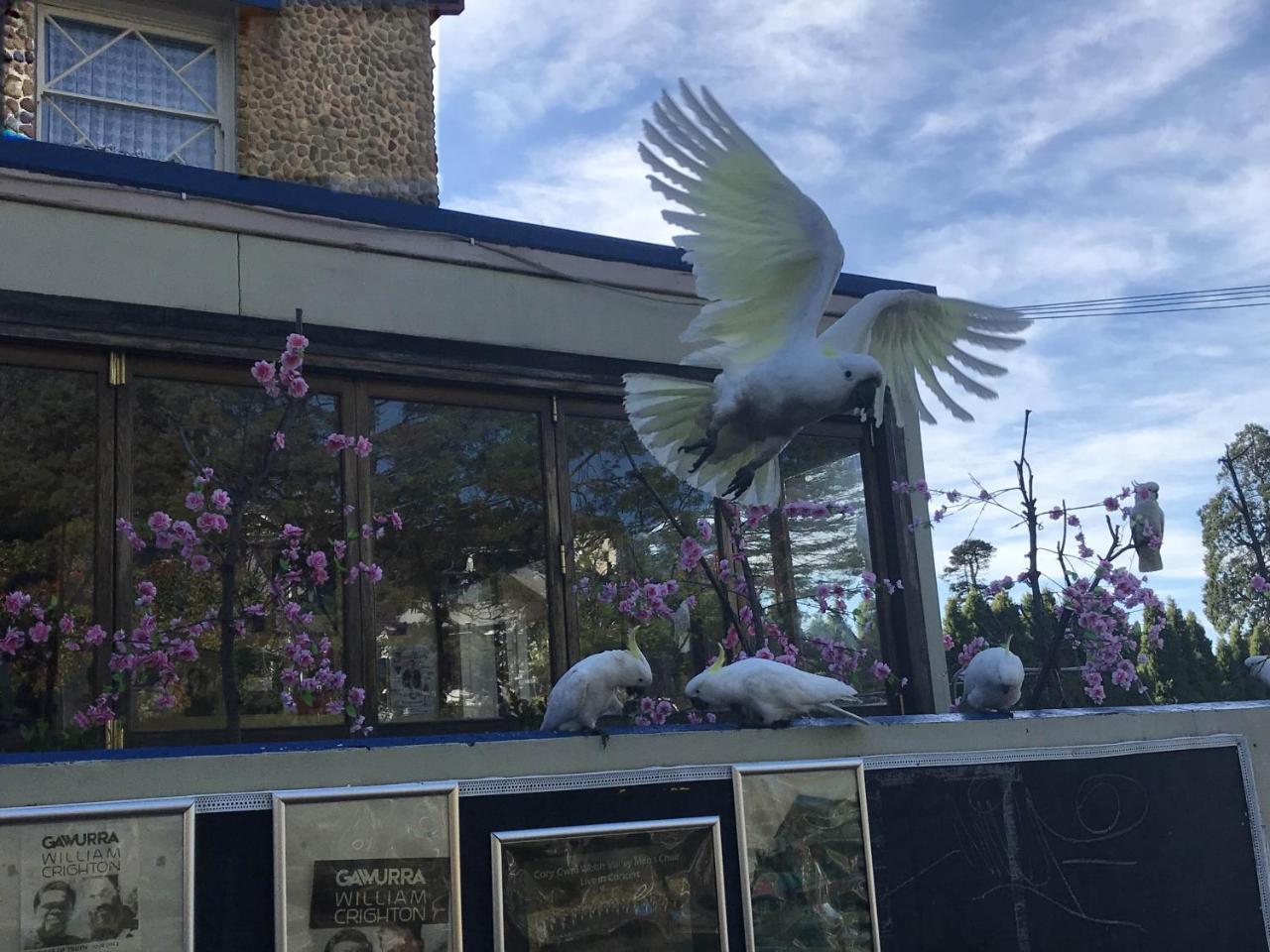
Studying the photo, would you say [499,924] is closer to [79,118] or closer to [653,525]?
[653,525]

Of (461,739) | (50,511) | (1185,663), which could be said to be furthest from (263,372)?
(1185,663)

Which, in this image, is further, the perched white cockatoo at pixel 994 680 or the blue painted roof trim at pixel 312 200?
the blue painted roof trim at pixel 312 200

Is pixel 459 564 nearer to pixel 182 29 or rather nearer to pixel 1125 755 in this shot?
pixel 1125 755

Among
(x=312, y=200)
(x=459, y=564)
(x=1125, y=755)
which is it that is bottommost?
(x=1125, y=755)

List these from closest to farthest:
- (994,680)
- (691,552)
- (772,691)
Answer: (772,691) → (994,680) → (691,552)

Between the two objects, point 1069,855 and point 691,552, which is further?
point 691,552

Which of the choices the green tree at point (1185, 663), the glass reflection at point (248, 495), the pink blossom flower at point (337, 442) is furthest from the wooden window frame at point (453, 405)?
the green tree at point (1185, 663)

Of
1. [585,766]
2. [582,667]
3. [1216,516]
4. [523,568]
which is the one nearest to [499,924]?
[585,766]

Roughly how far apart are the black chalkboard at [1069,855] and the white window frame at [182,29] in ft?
25.0

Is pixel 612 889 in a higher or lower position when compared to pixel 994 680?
lower

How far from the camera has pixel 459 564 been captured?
20.0ft

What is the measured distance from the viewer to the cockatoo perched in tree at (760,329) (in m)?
4.28

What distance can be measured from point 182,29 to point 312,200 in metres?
4.67

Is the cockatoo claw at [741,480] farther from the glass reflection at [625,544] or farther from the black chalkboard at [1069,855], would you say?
the glass reflection at [625,544]
